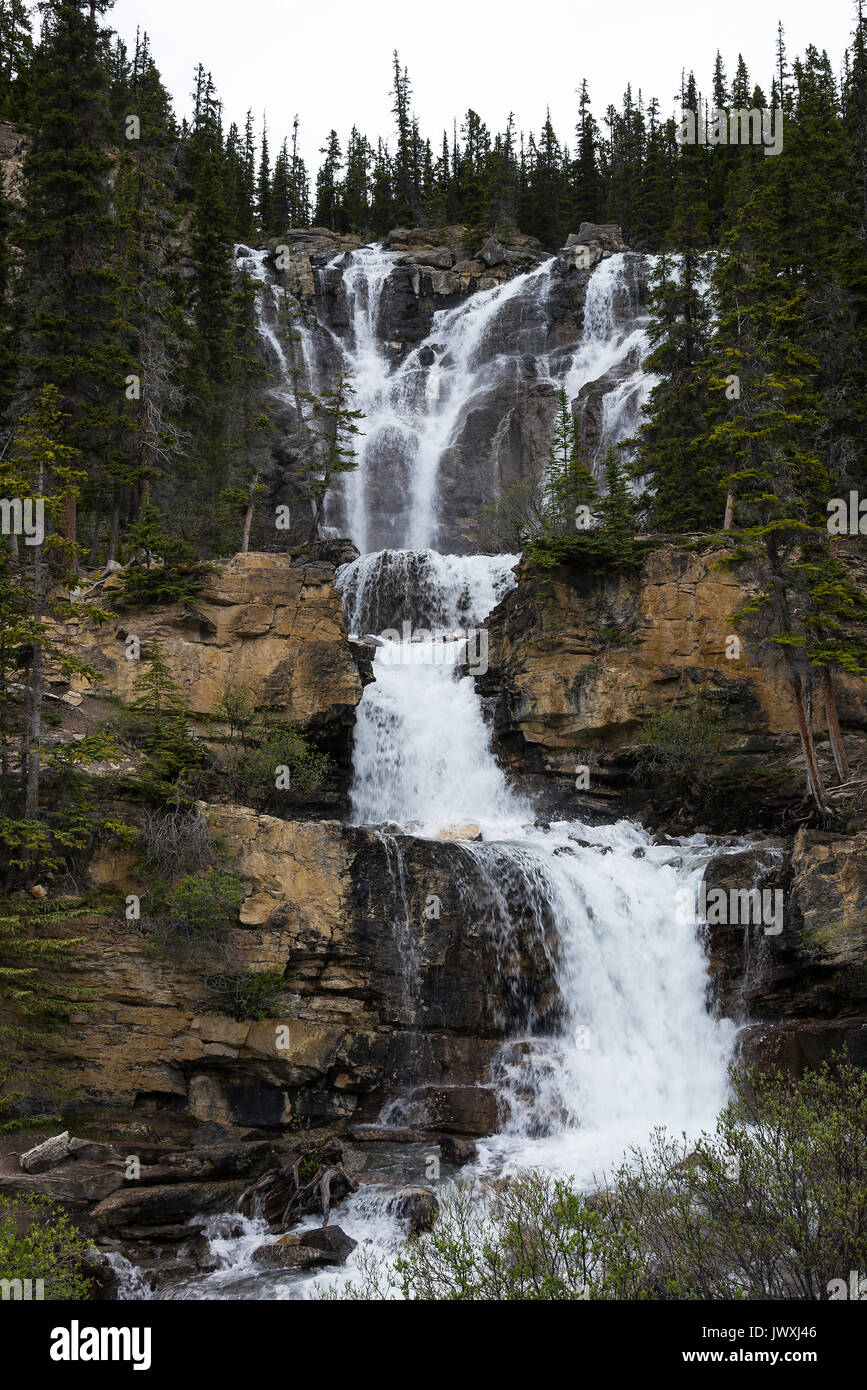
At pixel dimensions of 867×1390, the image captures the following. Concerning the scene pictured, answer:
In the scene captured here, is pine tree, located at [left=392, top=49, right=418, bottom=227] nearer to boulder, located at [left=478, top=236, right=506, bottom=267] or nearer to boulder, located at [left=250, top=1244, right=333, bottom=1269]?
boulder, located at [left=478, top=236, right=506, bottom=267]

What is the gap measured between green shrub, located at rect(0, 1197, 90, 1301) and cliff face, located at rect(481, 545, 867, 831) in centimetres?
1599

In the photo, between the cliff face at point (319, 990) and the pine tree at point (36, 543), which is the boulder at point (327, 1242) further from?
the pine tree at point (36, 543)

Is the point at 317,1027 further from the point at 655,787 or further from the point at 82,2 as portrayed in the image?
the point at 82,2

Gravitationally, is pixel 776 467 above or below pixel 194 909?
above

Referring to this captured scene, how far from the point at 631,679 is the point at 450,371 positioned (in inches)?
1018

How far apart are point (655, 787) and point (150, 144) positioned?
80.1 feet

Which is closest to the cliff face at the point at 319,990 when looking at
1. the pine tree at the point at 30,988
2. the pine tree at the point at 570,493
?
the pine tree at the point at 30,988

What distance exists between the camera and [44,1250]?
1034 centimetres

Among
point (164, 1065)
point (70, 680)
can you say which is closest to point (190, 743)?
point (70, 680)

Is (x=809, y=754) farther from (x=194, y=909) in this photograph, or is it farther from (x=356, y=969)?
(x=194, y=909)

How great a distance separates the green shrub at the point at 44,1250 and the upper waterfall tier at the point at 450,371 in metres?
29.8

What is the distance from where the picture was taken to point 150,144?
28297 millimetres

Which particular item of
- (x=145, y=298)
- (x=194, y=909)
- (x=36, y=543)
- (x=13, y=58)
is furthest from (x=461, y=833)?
(x=13, y=58)

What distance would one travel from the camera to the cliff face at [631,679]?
2356 centimetres
